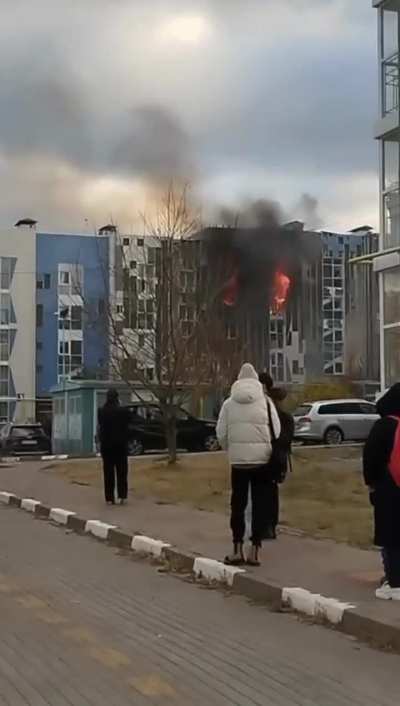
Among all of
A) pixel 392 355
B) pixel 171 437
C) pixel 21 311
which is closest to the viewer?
pixel 171 437

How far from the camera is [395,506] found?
26.9 ft

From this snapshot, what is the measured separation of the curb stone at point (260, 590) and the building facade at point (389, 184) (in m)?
14.3

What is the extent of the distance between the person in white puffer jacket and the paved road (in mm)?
762

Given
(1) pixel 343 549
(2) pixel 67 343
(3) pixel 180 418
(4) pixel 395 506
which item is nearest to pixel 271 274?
(3) pixel 180 418

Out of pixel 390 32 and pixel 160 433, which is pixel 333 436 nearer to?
pixel 160 433

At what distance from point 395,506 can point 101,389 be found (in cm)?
2919

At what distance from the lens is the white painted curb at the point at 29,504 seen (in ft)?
57.8

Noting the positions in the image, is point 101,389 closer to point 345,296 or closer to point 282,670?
point 345,296

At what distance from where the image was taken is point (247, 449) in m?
9.84

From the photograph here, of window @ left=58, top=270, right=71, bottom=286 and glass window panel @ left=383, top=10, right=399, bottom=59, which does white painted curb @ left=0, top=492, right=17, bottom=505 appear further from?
window @ left=58, top=270, right=71, bottom=286

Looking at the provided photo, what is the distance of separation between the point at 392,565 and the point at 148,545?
4321 millimetres

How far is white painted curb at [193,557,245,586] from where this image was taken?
31.8 ft

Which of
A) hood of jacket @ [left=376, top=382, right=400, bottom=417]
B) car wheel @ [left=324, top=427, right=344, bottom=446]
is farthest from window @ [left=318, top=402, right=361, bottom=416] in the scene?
hood of jacket @ [left=376, top=382, right=400, bottom=417]

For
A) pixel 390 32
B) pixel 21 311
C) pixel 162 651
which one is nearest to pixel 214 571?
pixel 162 651
